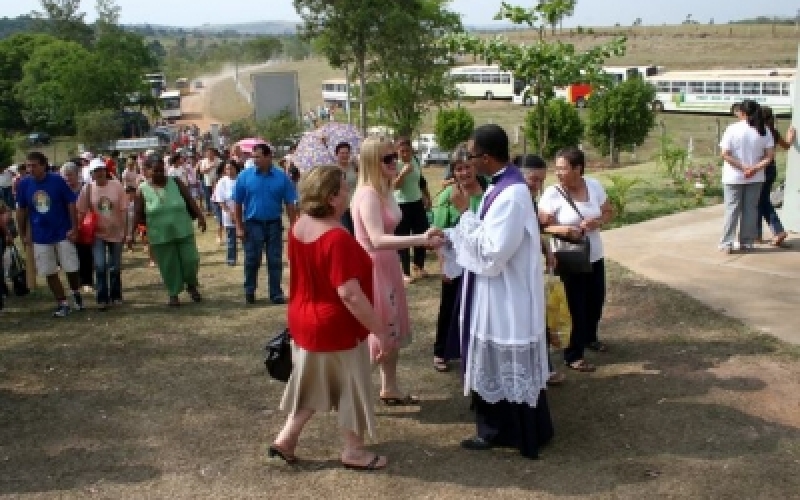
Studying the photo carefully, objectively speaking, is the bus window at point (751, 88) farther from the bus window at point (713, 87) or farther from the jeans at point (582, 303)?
the jeans at point (582, 303)

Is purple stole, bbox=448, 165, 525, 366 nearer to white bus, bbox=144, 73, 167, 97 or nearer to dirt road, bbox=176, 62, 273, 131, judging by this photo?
dirt road, bbox=176, 62, 273, 131

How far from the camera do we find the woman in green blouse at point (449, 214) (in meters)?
4.89

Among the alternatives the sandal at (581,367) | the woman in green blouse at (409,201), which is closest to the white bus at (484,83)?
the woman in green blouse at (409,201)

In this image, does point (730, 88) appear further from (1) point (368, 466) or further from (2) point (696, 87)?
(1) point (368, 466)

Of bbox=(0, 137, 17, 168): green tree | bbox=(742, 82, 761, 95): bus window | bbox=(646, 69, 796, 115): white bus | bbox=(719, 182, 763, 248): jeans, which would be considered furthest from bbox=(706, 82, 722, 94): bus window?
bbox=(0, 137, 17, 168): green tree

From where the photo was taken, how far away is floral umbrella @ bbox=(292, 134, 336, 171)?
9.90 meters

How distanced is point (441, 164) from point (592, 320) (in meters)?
26.7

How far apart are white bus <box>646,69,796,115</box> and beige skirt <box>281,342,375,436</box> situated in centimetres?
3014

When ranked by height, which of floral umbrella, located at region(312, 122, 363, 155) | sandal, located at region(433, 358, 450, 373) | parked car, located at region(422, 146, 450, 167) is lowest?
parked car, located at region(422, 146, 450, 167)

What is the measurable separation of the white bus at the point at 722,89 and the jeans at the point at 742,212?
81.7 ft

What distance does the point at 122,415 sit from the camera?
205 inches

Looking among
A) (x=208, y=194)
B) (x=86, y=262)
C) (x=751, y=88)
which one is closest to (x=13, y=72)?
(x=751, y=88)

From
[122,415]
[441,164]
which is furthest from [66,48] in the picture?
[122,415]

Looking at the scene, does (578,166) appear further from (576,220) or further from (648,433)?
(648,433)
